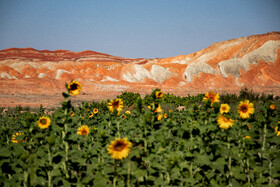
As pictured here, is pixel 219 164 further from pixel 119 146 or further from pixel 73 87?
pixel 73 87

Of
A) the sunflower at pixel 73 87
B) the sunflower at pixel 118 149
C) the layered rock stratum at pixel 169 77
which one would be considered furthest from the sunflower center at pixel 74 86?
the layered rock stratum at pixel 169 77

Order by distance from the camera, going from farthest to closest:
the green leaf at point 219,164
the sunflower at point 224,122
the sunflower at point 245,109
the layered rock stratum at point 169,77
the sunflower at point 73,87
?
the layered rock stratum at point 169,77, the sunflower at point 245,109, the sunflower at point 224,122, the sunflower at point 73,87, the green leaf at point 219,164

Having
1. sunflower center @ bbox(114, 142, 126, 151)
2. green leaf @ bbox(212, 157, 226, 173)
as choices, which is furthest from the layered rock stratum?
sunflower center @ bbox(114, 142, 126, 151)

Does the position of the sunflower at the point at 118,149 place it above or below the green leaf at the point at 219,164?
above

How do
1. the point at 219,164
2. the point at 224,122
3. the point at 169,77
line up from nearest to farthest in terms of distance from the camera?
the point at 219,164
the point at 224,122
the point at 169,77

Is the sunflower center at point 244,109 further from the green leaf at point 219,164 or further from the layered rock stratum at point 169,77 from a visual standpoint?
the layered rock stratum at point 169,77

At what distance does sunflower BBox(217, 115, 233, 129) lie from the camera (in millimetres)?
2959

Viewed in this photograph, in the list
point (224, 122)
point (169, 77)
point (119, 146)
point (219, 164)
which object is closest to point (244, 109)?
point (224, 122)

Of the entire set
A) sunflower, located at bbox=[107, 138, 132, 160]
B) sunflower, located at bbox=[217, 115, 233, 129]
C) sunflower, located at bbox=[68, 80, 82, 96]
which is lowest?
sunflower, located at bbox=[107, 138, 132, 160]

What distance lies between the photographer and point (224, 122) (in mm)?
3004

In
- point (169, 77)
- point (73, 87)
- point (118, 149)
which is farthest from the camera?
point (169, 77)

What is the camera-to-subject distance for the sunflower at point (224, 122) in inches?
116

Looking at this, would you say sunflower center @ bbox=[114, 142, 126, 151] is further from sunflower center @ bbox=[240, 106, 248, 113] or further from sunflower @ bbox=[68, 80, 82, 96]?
sunflower center @ bbox=[240, 106, 248, 113]

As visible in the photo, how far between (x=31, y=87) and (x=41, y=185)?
3656 centimetres
